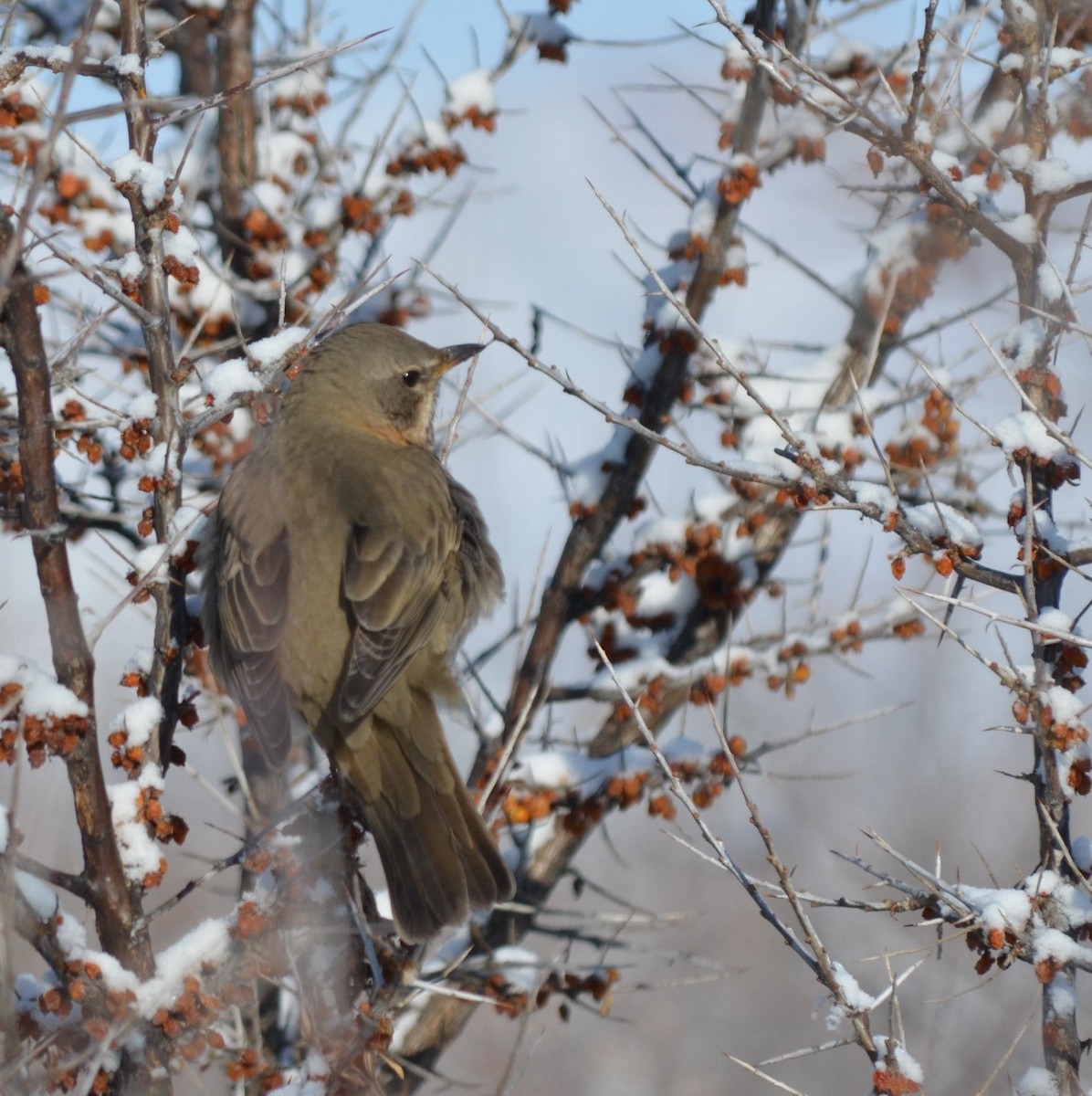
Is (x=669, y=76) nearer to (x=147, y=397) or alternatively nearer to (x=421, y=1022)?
(x=147, y=397)

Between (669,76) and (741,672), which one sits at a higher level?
(669,76)

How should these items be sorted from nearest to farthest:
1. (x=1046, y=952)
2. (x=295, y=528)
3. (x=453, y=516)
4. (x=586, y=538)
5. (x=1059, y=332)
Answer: (x=1046, y=952)
(x=1059, y=332)
(x=295, y=528)
(x=453, y=516)
(x=586, y=538)

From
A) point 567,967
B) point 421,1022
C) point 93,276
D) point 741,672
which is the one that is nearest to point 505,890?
point 567,967

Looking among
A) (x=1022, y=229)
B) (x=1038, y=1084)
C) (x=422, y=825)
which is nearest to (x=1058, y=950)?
(x=1038, y=1084)

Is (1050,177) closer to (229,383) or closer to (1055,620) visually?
(1055,620)

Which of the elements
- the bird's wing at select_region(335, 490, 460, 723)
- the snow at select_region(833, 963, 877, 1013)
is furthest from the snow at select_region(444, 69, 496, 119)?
the snow at select_region(833, 963, 877, 1013)

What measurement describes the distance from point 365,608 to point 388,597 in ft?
0.30

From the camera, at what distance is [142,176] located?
317 cm

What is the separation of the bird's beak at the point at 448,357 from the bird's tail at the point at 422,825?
1.55 meters

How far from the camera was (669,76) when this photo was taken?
16.1 feet

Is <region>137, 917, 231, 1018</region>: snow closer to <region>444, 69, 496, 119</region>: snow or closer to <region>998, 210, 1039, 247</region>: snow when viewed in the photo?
<region>998, 210, 1039, 247</region>: snow

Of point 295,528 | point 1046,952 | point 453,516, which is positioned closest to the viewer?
point 1046,952

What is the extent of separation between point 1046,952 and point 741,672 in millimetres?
2282

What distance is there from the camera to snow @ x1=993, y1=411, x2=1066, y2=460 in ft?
10.4
